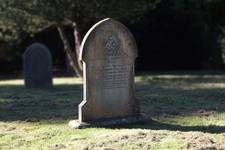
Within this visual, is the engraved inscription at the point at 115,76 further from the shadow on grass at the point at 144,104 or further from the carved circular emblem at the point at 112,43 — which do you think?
the shadow on grass at the point at 144,104

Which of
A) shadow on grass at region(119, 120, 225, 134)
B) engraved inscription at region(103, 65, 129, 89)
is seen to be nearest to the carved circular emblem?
engraved inscription at region(103, 65, 129, 89)

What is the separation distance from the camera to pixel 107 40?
365 inches

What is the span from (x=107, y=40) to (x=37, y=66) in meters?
7.86

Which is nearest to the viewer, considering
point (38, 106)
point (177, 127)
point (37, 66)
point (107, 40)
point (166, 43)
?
point (177, 127)

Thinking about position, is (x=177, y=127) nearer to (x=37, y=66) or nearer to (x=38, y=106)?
(x=38, y=106)

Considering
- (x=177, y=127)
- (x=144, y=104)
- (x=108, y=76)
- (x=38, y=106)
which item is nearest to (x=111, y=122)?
(x=108, y=76)

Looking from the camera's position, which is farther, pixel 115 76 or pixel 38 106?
pixel 38 106

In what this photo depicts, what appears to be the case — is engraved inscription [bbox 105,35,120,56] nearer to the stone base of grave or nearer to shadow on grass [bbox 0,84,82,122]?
the stone base of grave

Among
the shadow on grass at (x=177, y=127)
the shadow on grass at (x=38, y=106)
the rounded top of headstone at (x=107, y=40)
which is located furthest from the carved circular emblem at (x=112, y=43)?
the shadow on grass at (x=38, y=106)

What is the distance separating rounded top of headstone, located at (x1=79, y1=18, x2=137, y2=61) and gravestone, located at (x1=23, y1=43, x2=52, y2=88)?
300 inches

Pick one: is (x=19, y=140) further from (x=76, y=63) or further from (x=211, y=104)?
(x=76, y=63)

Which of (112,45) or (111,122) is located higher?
(112,45)

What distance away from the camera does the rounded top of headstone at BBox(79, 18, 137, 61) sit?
9094 mm

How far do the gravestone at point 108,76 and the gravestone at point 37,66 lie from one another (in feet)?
24.8
